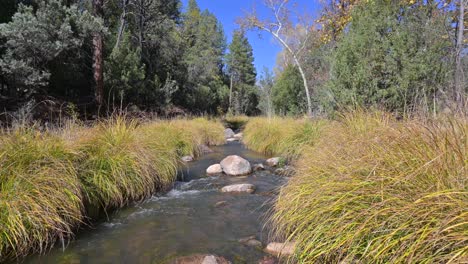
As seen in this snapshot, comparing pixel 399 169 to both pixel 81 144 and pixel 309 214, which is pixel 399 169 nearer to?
pixel 309 214

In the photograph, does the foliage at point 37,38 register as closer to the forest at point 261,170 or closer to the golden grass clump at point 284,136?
the forest at point 261,170

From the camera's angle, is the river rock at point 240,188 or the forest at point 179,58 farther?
the forest at point 179,58

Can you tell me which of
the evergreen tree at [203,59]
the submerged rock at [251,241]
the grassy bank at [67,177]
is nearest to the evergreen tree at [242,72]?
the evergreen tree at [203,59]

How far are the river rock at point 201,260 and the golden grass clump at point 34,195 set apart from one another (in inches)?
50.5

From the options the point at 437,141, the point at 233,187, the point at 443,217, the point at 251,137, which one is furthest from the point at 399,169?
the point at 251,137

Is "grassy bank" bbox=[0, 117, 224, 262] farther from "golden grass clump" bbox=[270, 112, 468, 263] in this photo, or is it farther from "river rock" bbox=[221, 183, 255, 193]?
"golden grass clump" bbox=[270, 112, 468, 263]

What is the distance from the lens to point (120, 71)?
12.2 m

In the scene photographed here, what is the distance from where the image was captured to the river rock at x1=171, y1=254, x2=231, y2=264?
9.27ft


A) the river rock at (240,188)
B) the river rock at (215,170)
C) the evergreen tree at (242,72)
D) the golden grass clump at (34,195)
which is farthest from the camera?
→ the evergreen tree at (242,72)

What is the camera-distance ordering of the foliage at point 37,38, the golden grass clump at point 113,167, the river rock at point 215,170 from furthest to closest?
the foliage at point 37,38, the river rock at point 215,170, the golden grass clump at point 113,167

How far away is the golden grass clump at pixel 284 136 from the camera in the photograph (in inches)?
266

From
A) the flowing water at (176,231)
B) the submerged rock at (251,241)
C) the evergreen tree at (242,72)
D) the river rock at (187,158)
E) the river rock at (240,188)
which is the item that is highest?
the evergreen tree at (242,72)

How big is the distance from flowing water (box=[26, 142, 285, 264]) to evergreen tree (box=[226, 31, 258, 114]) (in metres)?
29.9

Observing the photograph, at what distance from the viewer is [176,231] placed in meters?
3.75
